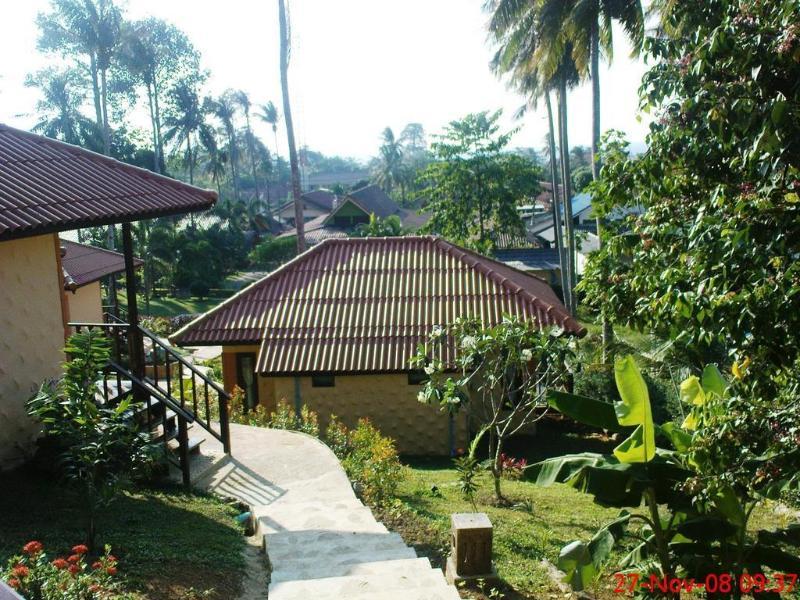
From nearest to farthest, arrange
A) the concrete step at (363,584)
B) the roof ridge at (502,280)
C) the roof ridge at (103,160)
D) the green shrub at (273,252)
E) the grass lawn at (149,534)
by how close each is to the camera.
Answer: the concrete step at (363,584) → the grass lawn at (149,534) → the roof ridge at (103,160) → the roof ridge at (502,280) → the green shrub at (273,252)

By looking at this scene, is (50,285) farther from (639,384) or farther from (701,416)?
(701,416)

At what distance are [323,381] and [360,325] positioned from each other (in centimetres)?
146

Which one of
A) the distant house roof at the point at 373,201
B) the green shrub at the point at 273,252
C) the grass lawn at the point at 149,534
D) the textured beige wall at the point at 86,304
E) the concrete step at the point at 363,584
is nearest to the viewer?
the concrete step at the point at 363,584

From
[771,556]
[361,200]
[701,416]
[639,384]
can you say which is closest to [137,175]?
[639,384]

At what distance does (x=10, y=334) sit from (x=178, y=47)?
36798mm

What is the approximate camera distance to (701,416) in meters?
5.21

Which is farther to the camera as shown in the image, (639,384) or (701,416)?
(639,384)

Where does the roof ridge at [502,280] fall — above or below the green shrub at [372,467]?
above

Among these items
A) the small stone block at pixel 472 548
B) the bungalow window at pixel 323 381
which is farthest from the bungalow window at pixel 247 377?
the small stone block at pixel 472 548

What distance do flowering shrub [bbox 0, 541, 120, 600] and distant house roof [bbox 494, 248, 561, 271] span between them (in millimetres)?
30645

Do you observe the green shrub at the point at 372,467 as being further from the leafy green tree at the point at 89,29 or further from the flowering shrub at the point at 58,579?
the leafy green tree at the point at 89,29

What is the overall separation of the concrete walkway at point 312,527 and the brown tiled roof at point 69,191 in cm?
364

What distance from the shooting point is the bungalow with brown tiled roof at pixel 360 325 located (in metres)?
15.5

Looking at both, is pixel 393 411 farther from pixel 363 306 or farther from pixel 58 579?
pixel 58 579
